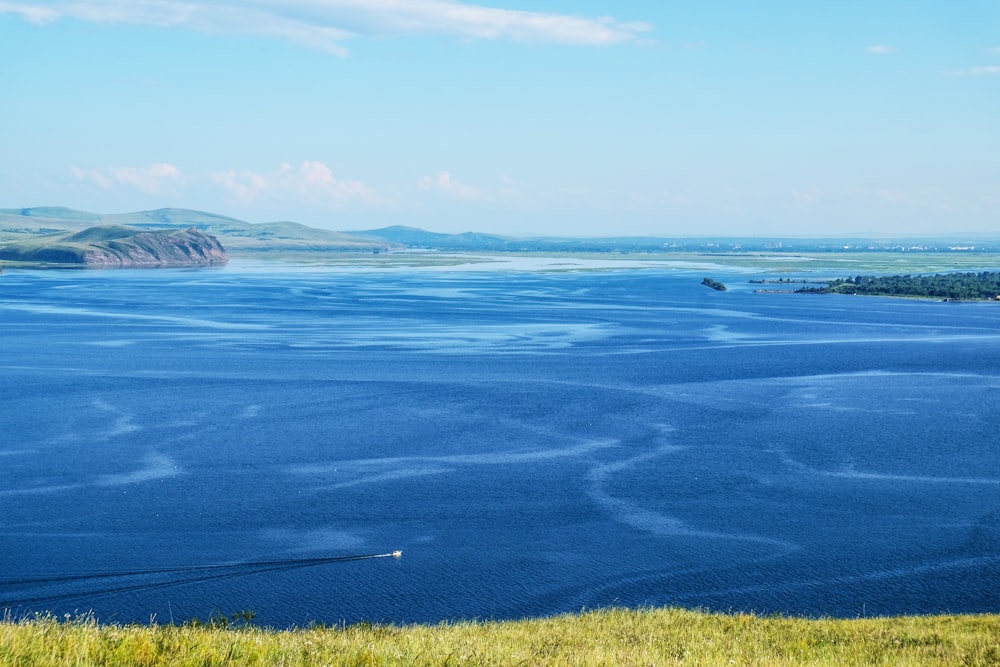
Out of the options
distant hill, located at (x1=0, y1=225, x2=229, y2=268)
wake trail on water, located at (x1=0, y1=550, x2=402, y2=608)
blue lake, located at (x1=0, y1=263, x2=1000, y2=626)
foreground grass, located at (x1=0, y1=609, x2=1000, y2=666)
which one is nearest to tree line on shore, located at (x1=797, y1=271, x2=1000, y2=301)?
blue lake, located at (x1=0, y1=263, x2=1000, y2=626)

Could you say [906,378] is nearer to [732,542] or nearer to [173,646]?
[732,542]

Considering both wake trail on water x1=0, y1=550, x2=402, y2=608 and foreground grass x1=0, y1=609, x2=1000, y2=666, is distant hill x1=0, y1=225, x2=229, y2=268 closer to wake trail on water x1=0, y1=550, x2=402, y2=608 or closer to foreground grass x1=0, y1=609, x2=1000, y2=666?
wake trail on water x1=0, y1=550, x2=402, y2=608

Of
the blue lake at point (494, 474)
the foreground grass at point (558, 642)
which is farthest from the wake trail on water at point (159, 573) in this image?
the foreground grass at point (558, 642)

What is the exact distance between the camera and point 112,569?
20.2 meters

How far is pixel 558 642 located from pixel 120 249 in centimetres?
15956

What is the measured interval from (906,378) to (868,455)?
15.5 metres

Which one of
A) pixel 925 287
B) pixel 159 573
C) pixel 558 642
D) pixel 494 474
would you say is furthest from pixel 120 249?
pixel 558 642

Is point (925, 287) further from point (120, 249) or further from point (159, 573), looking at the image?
point (120, 249)

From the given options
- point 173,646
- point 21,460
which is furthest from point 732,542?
point 21,460

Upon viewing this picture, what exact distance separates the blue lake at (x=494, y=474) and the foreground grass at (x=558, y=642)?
2.23 metres

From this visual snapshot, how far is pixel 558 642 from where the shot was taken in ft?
46.8

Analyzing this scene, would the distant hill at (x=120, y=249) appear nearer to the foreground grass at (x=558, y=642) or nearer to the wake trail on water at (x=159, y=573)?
the wake trail on water at (x=159, y=573)

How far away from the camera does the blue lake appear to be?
19766mm

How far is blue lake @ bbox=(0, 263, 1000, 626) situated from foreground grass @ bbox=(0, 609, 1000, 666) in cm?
223
